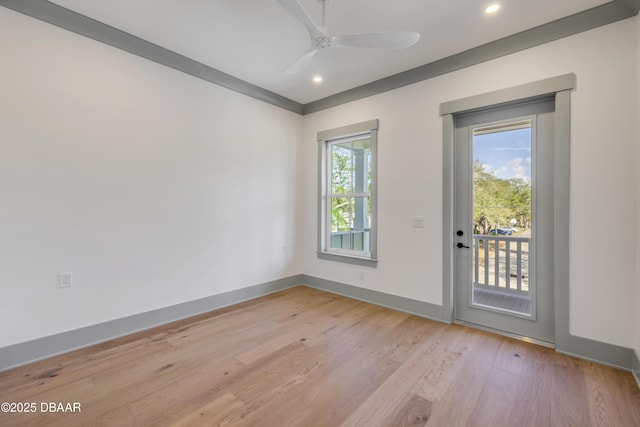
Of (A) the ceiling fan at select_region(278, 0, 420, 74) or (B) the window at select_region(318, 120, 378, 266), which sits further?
(B) the window at select_region(318, 120, 378, 266)

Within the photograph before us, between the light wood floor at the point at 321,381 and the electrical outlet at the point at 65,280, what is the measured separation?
1.90 feet

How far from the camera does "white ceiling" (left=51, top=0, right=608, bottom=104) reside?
2271 millimetres

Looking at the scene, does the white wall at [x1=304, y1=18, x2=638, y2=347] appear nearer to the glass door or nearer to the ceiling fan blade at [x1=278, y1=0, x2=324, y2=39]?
the glass door

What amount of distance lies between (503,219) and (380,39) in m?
2.09

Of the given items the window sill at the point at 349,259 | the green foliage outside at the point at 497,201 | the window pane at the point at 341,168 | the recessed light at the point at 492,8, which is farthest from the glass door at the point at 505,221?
the window pane at the point at 341,168

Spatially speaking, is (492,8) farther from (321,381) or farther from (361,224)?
(321,381)

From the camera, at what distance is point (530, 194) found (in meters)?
2.66

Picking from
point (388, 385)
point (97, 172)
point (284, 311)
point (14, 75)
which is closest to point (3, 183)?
point (97, 172)

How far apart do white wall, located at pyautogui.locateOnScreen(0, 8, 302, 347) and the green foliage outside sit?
273cm

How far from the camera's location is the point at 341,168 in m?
4.29

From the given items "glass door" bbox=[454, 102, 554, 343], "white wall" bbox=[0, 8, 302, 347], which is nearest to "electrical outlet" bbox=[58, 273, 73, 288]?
"white wall" bbox=[0, 8, 302, 347]

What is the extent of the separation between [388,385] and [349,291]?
1.95 m

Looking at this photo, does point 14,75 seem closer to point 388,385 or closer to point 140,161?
point 140,161

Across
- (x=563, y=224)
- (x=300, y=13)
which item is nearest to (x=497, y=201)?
(x=563, y=224)
